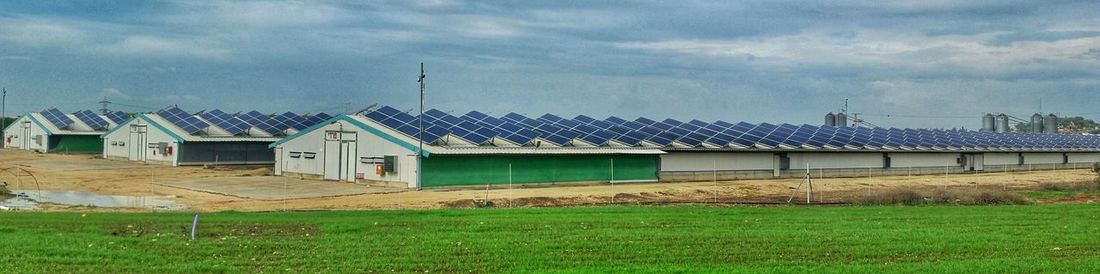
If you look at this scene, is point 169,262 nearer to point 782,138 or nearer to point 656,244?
point 656,244

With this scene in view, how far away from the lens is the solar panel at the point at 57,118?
81250mm

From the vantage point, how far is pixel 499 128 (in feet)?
158

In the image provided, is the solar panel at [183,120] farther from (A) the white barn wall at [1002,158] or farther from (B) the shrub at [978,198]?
(A) the white barn wall at [1002,158]

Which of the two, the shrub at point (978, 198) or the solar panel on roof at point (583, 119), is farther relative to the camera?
the solar panel on roof at point (583, 119)

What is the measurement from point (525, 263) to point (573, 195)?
23.6m

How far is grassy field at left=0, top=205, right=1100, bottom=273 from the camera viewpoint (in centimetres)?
1334

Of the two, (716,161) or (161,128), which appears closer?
(716,161)

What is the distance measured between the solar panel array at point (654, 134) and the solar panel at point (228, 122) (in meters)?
18.9

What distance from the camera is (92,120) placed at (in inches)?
3319

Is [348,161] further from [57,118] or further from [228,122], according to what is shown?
[57,118]

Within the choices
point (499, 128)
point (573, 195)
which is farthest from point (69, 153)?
point (573, 195)

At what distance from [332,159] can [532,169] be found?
1012 centimetres

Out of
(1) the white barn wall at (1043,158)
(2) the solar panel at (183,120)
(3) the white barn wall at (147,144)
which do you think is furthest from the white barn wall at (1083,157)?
(3) the white barn wall at (147,144)

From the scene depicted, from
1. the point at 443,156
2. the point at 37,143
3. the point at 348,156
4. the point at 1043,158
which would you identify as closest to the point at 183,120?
the point at 348,156
